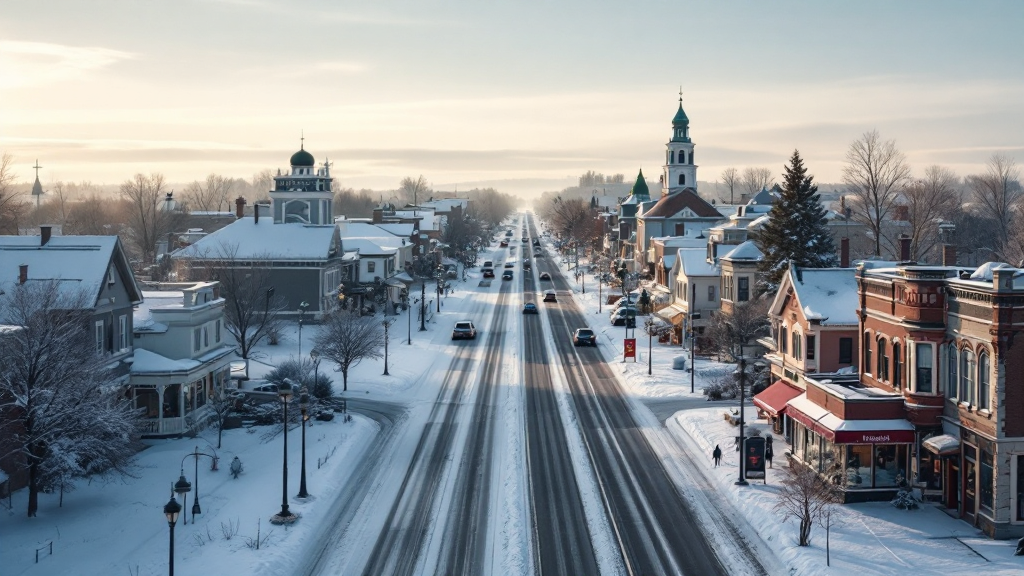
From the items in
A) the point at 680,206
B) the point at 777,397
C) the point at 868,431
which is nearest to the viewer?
the point at 868,431

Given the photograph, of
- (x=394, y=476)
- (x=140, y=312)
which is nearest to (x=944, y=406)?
(x=394, y=476)

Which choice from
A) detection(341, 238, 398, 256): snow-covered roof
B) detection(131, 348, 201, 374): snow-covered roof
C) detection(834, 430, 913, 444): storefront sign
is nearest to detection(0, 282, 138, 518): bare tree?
detection(131, 348, 201, 374): snow-covered roof

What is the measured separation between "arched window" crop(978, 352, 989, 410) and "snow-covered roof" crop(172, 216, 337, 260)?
52067 mm

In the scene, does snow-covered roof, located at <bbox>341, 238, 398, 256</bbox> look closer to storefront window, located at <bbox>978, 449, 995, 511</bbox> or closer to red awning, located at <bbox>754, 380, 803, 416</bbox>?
red awning, located at <bbox>754, 380, 803, 416</bbox>

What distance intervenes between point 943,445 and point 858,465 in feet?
9.89

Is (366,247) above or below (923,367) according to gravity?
above

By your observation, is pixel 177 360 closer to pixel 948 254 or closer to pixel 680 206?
pixel 948 254

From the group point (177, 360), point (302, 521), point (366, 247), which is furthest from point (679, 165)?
point (302, 521)

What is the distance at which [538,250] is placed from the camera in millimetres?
190250

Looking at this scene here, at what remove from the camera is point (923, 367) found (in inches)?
1218

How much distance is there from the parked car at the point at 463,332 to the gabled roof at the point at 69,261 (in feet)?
105

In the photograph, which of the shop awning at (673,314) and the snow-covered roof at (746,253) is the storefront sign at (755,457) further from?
the shop awning at (673,314)

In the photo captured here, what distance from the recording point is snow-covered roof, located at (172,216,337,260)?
70.6m

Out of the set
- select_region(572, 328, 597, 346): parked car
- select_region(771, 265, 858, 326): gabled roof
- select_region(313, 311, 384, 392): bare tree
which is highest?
select_region(771, 265, 858, 326): gabled roof
